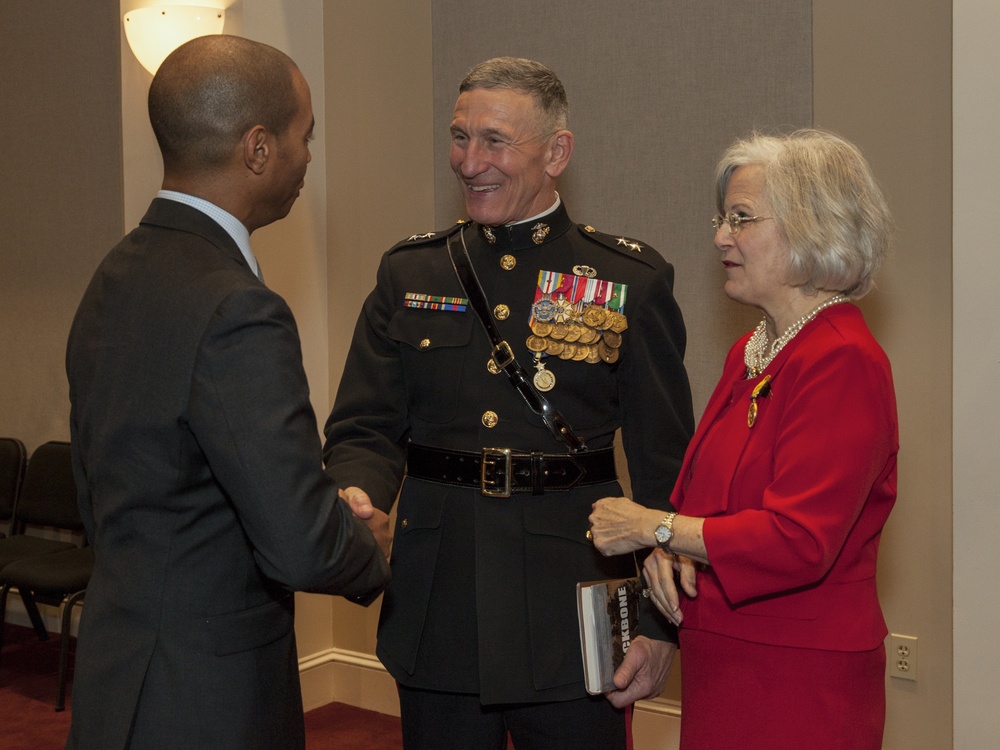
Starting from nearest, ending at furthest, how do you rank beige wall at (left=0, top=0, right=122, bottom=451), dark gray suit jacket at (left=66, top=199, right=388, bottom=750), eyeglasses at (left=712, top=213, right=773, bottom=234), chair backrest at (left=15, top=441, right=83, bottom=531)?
dark gray suit jacket at (left=66, top=199, right=388, bottom=750), eyeglasses at (left=712, top=213, right=773, bottom=234), beige wall at (left=0, top=0, right=122, bottom=451), chair backrest at (left=15, top=441, right=83, bottom=531)

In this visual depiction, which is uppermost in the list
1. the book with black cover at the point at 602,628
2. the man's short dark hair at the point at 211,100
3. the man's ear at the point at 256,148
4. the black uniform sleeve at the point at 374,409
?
the man's short dark hair at the point at 211,100

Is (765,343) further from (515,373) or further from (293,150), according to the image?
(293,150)

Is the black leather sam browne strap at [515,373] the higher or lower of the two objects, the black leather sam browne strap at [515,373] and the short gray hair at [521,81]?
the lower

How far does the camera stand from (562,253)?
236 cm

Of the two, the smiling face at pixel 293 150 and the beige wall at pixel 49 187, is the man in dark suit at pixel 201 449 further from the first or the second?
the beige wall at pixel 49 187

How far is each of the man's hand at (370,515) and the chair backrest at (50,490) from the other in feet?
9.66

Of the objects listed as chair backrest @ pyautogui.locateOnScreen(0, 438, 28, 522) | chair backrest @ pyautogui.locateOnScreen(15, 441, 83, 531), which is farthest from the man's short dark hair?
chair backrest @ pyautogui.locateOnScreen(0, 438, 28, 522)

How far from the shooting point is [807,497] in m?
1.74

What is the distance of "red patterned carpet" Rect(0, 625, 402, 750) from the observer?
394 centimetres

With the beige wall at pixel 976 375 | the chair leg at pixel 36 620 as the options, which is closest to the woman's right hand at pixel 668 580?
the beige wall at pixel 976 375

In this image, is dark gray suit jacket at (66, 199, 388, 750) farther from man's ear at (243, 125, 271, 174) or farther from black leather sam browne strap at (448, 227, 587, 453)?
black leather sam browne strap at (448, 227, 587, 453)

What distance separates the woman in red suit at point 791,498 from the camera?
1767 mm

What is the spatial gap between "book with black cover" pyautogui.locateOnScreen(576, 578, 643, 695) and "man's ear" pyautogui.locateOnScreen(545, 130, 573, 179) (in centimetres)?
89

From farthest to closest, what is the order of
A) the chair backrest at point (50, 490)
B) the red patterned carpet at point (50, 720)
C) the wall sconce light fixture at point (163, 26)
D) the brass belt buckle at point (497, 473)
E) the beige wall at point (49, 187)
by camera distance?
the chair backrest at point (50, 490) < the beige wall at point (49, 187) < the red patterned carpet at point (50, 720) < the wall sconce light fixture at point (163, 26) < the brass belt buckle at point (497, 473)
